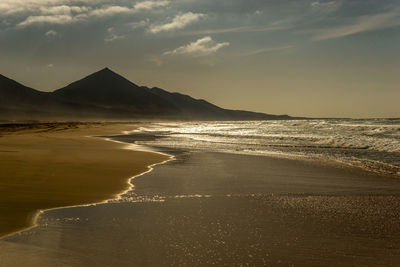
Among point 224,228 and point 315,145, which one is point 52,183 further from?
point 315,145

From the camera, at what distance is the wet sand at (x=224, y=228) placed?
4387 millimetres

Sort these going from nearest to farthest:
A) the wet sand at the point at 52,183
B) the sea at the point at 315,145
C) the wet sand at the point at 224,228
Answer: the wet sand at the point at 224,228 < the wet sand at the point at 52,183 < the sea at the point at 315,145

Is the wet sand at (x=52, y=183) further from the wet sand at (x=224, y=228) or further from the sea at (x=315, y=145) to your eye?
the sea at (x=315, y=145)

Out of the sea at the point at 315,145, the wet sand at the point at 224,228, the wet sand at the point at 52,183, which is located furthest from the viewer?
the sea at the point at 315,145

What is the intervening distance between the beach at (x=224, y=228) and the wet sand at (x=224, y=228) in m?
0.01

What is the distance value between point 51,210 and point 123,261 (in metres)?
2.79

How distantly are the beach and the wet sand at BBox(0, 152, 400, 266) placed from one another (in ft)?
0.04

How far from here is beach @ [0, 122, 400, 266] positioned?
4.39 meters

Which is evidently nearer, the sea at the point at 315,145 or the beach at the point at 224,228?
the beach at the point at 224,228

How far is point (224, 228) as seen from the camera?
5.55 metres

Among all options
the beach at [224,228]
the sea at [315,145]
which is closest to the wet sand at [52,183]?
the beach at [224,228]

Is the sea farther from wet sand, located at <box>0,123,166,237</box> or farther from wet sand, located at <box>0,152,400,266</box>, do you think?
wet sand, located at <box>0,123,166,237</box>

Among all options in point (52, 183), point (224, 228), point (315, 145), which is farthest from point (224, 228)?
point (315, 145)

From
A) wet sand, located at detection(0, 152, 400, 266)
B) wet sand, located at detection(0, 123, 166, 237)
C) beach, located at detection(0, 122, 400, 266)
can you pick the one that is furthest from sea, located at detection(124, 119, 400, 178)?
wet sand, located at detection(0, 123, 166, 237)
